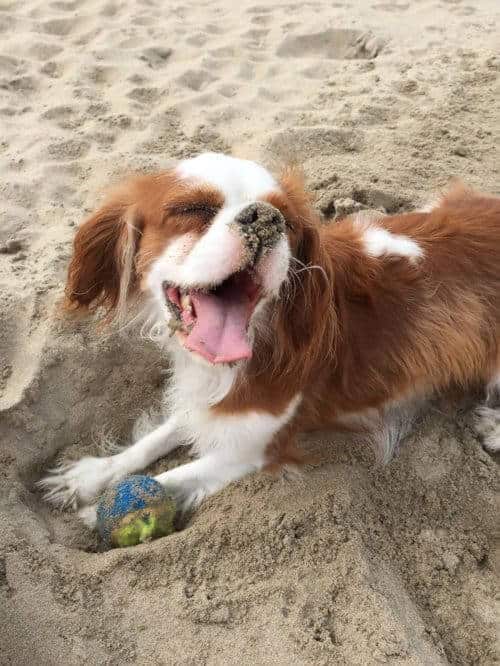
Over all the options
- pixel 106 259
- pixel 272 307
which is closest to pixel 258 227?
pixel 272 307

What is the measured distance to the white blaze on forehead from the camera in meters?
2.00

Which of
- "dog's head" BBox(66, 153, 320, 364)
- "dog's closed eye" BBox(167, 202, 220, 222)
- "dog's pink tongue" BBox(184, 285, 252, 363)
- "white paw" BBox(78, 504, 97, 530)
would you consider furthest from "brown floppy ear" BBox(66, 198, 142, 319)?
"white paw" BBox(78, 504, 97, 530)

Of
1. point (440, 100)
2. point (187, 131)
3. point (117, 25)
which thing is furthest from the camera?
point (117, 25)

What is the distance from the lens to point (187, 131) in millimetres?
4375

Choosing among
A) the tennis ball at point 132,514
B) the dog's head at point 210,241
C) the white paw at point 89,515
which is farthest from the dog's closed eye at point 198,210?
the white paw at point 89,515

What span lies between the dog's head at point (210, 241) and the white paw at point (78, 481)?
2.85 ft

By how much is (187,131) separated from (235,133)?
33 cm

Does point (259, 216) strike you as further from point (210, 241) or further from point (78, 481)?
point (78, 481)

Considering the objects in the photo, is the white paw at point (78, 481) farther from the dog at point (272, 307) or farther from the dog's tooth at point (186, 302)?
the dog's tooth at point (186, 302)

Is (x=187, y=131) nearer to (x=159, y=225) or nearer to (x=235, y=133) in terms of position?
(x=235, y=133)

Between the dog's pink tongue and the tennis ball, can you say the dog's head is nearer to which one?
the dog's pink tongue

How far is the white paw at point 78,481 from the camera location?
8.74 feet

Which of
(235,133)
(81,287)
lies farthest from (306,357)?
(235,133)

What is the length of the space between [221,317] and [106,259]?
24.5 inches
